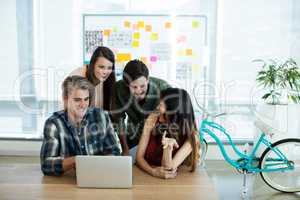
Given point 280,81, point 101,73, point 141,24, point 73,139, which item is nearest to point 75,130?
point 73,139

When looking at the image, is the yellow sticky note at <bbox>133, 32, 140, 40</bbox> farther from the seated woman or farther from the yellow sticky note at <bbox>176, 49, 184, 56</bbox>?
the seated woman

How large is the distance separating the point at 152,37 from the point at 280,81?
1385mm

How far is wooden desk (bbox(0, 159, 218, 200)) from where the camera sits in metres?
1.73

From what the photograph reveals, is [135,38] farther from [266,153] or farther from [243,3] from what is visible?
[266,153]

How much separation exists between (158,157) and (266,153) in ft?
3.37

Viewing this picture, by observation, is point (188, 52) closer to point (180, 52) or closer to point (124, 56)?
point (180, 52)

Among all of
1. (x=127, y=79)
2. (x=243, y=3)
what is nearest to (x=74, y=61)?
(x=127, y=79)

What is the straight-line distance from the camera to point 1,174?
204 centimetres

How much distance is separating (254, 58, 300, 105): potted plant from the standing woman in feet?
5.30

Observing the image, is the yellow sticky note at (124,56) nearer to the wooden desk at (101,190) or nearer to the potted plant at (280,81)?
the potted plant at (280,81)

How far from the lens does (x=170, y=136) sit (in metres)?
2.15

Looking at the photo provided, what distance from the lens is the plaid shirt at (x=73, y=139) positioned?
6.75 ft

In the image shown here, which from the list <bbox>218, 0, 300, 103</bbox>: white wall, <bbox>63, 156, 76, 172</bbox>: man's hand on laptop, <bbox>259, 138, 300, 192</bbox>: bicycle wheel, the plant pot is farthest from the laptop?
<bbox>218, 0, 300, 103</bbox>: white wall

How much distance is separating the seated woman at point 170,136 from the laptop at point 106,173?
269 mm
